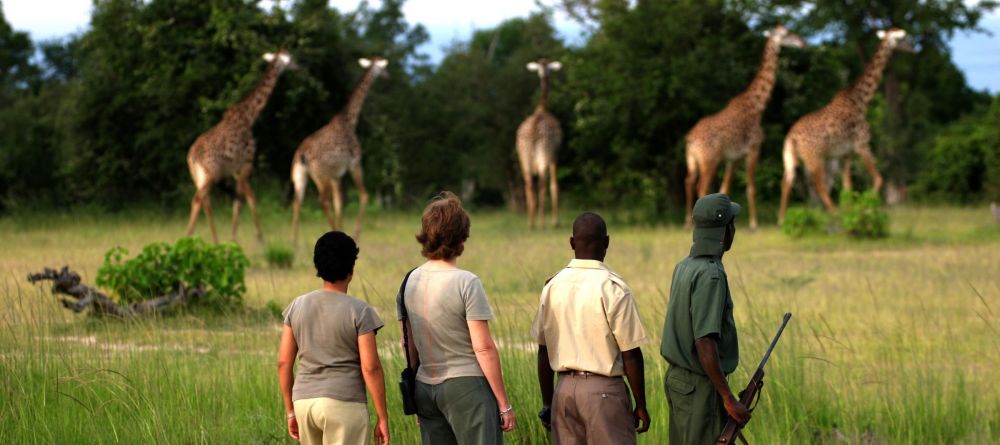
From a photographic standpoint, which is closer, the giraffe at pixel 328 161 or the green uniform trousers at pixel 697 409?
the green uniform trousers at pixel 697 409

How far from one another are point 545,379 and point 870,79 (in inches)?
676

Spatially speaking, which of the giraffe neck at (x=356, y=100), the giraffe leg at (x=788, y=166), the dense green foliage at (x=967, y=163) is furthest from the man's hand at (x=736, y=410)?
the dense green foliage at (x=967, y=163)

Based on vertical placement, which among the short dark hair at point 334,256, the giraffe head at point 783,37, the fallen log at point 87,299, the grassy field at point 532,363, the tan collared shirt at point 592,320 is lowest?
the grassy field at point 532,363

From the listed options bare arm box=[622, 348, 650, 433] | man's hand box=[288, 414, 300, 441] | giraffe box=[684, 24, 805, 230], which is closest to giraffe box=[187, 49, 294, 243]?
giraffe box=[684, 24, 805, 230]

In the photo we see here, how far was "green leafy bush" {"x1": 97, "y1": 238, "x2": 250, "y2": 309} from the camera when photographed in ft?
33.0

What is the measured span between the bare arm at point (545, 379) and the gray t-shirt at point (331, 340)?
57 cm

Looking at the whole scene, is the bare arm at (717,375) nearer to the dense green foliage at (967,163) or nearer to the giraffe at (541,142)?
the giraffe at (541,142)

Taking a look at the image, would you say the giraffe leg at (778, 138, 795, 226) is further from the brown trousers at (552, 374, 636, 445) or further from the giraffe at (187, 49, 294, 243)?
the brown trousers at (552, 374, 636, 445)

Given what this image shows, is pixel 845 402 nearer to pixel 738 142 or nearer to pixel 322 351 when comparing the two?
pixel 322 351

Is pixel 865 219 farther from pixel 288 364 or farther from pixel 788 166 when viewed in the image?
pixel 288 364

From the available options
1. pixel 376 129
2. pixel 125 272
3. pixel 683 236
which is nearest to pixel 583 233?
pixel 125 272

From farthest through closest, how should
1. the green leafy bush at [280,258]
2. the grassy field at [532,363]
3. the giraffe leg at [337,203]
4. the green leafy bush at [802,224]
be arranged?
the giraffe leg at [337,203] < the green leafy bush at [802,224] < the green leafy bush at [280,258] < the grassy field at [532,363]

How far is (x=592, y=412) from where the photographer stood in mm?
4195

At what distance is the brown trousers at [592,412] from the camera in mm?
4188
